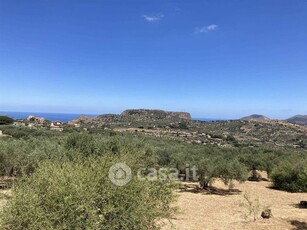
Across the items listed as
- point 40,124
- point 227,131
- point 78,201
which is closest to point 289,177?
point 78,201

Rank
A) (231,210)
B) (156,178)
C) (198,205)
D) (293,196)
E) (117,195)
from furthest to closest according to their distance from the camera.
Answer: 1. (293,196)
2. (198,205)
3. (231,210)
4. (156,178)
5. (117,195)

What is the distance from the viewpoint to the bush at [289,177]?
28.7 meters

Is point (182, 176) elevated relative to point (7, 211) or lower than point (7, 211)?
lower

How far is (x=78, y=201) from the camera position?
843cm

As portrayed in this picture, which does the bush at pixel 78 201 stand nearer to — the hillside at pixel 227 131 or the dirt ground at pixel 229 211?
the dirt ground at pixel 229 211

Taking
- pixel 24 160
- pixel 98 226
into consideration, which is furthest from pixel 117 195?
pixel 24 160

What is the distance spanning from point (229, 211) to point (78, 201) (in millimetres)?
12783

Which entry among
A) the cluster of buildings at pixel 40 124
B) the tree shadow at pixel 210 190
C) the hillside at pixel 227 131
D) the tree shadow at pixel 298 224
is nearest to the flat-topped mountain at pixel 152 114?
the hillside at pixel 227 131

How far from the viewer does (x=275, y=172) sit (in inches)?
1231

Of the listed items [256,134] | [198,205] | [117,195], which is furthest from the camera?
[256,134]

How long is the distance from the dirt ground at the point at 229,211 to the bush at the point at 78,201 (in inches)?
82.5

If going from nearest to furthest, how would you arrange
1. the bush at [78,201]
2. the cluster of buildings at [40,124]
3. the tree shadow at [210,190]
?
the bush at [78,201] < the tree shadow at [210,190] < the cluster of buildings at [40,124]

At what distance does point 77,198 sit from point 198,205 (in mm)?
13498

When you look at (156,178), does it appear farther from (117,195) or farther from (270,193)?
(270,193)
